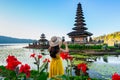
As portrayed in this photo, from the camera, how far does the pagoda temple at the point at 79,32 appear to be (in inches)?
2480

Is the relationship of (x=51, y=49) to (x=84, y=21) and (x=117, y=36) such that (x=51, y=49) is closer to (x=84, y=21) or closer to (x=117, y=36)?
(x=84, y=21)

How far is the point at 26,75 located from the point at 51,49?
4.32m

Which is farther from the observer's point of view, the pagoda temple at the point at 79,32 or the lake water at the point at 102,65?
the pagoda temple at the point at 79,32

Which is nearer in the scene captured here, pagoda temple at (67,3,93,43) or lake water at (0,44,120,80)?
lake water at (0,44,120,80)

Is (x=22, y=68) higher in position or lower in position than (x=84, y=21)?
lower

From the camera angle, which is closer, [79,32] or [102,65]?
[102,65]

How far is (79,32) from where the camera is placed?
206ft

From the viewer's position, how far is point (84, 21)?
65.6 metres

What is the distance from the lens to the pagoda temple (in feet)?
207

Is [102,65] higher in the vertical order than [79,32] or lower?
lower

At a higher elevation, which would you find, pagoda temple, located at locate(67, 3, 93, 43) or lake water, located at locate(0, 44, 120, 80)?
pagoda temple, located at locate(67, 3, 93, 43)

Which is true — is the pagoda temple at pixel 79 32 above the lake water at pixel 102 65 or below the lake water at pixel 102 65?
above

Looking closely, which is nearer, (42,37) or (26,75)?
(26,75)

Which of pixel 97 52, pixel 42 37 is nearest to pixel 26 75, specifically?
pixel 97 52
